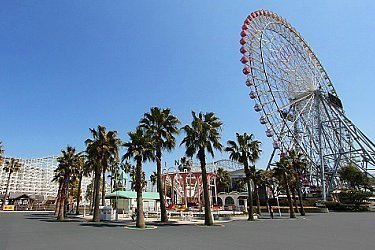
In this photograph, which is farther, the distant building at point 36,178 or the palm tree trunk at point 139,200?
the distant building at point 36,178

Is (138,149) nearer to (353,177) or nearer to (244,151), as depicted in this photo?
(244,151)

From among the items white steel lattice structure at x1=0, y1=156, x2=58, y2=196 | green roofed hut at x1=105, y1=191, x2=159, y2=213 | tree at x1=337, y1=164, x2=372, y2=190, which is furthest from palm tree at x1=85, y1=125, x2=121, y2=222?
white steel lattice structure at x1=0, y1=156, x2=58, y2=196

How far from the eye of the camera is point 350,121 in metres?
67.4

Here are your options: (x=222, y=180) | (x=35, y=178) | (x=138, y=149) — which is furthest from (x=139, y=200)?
(x=35, y=178)

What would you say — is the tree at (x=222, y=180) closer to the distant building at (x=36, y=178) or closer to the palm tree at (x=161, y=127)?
the palm tree at (x=161, y=127)

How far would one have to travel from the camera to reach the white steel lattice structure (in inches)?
5635

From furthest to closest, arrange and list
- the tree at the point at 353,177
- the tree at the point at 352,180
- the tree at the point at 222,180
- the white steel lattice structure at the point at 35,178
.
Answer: the white steel lattice structure at the point at 35,178, the tree at the point at 222,180, the tree at the point at 353,177, the tree at the point at 352,180

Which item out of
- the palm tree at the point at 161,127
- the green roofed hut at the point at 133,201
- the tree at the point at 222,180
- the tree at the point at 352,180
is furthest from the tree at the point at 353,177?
the palm tree at the point at 161,127

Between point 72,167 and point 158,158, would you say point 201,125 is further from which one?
point 72,167

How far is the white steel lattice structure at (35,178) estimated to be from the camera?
143125 millimetres

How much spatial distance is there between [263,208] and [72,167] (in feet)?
132

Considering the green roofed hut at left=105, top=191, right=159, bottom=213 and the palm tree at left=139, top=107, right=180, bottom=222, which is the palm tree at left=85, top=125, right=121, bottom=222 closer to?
the palm tree at left=139, top=107, right=180, bottom=222

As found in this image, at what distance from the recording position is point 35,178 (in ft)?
499

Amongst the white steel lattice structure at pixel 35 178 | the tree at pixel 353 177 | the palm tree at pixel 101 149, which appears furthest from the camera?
the white steel lattice structure at pixel 35 178
